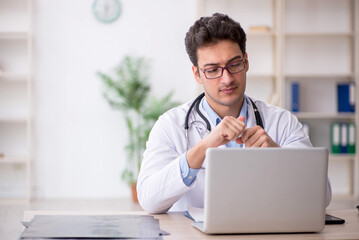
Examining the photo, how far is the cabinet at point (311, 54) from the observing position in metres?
5.93

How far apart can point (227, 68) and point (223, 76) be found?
0.04 meters

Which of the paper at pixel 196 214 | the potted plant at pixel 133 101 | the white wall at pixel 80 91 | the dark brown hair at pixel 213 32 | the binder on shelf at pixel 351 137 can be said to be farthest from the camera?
the white wall at pixel 80 91

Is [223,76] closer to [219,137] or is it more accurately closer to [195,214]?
[219,137]

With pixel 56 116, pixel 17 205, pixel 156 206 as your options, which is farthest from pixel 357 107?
pixel 156 206

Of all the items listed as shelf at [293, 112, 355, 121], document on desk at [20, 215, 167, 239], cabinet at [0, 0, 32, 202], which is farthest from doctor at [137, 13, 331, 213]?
cabinet at [0, 0, 32, 202]

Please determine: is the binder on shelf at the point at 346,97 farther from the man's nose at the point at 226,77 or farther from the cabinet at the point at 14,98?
the man's nose at the point at 226,77

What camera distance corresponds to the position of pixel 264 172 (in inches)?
54.3

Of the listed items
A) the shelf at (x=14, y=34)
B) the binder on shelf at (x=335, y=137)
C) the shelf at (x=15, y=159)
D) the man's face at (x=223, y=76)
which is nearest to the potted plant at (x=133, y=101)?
the shelf at (x=14, y=34)

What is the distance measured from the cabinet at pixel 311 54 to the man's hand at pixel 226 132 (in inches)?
166

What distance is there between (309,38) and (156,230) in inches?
192

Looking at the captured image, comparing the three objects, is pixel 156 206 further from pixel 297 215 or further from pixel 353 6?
pixel 353 6

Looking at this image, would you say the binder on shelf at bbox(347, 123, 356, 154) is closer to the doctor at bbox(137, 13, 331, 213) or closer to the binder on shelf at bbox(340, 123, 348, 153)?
the binder on shelf at bbox(340, 123, 348, 153)

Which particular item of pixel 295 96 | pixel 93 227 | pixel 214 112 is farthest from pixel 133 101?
pixel 93 227

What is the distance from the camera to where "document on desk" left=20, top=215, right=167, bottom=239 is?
141 centimetres
